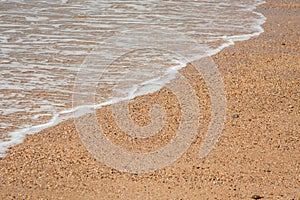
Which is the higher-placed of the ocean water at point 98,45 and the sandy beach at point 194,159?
the sandy beach at point 194,159

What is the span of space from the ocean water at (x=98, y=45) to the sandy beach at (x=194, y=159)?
453mm

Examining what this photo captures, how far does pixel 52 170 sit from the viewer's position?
431 centimetres

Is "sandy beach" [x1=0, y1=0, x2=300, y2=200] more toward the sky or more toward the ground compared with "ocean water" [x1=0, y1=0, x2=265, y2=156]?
more toward the sky

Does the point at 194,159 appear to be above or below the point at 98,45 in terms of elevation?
above

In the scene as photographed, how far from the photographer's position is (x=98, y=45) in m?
8.82

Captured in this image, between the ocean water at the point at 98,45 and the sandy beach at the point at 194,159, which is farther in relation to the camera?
the ocean water at the point at 98,45

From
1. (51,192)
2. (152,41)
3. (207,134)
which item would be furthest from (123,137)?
(152,41)

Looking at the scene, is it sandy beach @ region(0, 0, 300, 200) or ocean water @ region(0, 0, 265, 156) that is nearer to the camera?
sandy beach @ region(0, 0, 300, 200)

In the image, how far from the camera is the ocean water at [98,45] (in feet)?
20.0

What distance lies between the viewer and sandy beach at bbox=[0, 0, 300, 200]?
397 centimetres

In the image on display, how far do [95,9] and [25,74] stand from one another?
19.4 feet

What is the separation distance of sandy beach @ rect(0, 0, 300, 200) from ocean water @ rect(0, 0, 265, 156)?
0.45 meters

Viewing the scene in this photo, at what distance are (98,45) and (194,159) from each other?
4644 mm

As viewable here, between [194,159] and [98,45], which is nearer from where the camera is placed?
[194,159]
